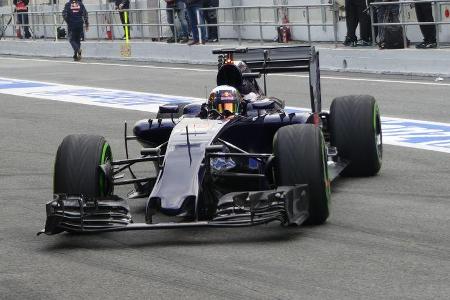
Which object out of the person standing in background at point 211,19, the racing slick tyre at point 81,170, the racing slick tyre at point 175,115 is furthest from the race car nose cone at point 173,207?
the person standing in background at point 211,19

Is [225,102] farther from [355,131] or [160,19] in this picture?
[160,19]

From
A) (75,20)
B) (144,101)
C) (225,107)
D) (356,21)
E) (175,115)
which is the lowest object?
(144,101)

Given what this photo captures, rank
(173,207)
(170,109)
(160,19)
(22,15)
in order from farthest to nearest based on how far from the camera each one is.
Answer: (22,15)
(160,19)
(170,109)
(173,207)

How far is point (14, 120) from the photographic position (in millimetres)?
19359

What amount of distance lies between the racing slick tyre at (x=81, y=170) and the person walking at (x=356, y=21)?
636 inches

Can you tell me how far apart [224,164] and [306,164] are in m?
0.79

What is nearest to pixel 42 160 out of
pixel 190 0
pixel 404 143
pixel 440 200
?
pixel 404 143

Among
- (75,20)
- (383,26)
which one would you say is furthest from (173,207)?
(75,20)

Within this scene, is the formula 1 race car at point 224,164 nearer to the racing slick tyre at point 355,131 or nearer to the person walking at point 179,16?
the racing slick tyre at point 355,131

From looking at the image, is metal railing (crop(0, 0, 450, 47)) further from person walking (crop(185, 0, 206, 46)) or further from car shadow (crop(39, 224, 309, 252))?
car shadow (crop(39, 224, 309, 252))

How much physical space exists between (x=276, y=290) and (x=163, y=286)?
2.36 feet

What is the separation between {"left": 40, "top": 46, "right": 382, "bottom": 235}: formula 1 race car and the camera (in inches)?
348

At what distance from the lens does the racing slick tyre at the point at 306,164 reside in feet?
29.8

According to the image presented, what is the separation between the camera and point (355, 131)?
11.3 metres
